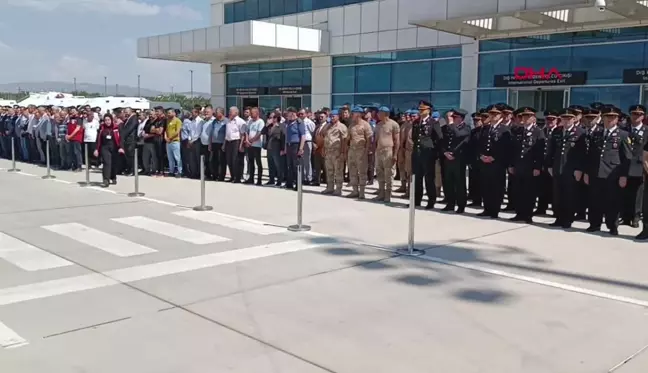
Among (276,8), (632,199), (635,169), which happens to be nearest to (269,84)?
(276,8)

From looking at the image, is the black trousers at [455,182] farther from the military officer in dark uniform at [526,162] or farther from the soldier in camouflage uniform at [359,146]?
the soldier in camouflage uniform at [359,146]

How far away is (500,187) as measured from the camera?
10.6m

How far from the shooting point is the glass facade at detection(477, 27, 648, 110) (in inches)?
712

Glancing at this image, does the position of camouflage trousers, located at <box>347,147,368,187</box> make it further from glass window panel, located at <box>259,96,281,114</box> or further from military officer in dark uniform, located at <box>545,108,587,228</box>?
glass window panel, located at <box>259,96,281,114</box>

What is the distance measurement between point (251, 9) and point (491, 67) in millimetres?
16263

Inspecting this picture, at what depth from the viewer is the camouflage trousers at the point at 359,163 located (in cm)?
1267

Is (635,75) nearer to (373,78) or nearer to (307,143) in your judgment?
(307,143)

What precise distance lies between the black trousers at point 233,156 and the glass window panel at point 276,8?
17.5 m

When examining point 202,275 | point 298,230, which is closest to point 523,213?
point 298,230

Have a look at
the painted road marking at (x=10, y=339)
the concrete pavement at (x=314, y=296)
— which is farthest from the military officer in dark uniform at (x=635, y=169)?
the painted road marking at (x=10, y=339)

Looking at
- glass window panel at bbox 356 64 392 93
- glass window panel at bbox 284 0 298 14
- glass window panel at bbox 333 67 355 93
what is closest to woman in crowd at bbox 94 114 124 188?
glass window panel at bbox 356 64 392 93

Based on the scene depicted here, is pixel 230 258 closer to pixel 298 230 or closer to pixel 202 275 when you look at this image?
pixel 202 275

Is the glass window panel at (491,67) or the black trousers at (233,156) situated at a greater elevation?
the glass window panel at (491,67)

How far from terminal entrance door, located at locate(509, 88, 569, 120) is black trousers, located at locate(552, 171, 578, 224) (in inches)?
406
